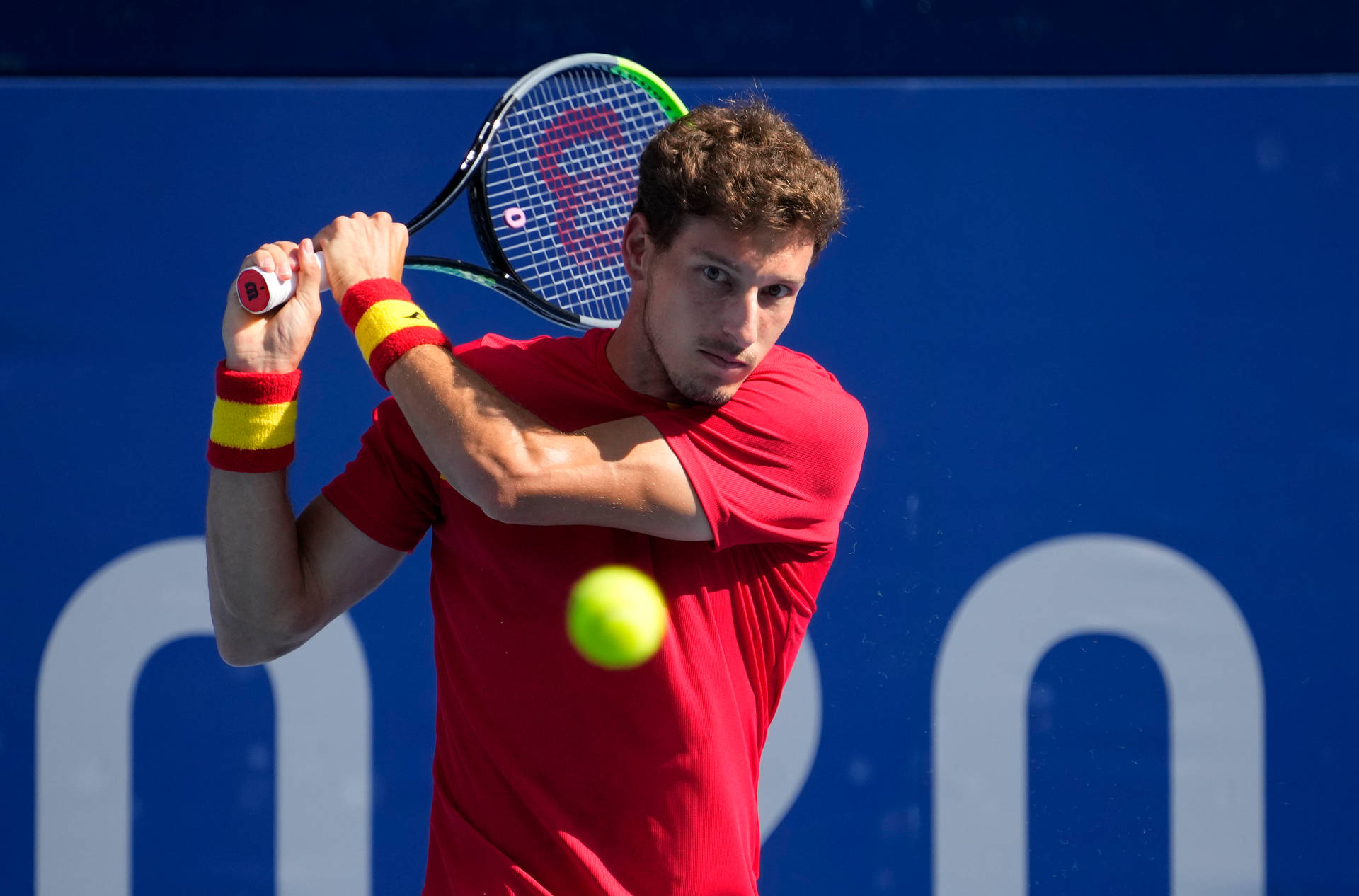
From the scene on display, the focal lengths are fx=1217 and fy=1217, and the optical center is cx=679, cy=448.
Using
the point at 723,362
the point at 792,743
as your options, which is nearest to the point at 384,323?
the point at 723,362

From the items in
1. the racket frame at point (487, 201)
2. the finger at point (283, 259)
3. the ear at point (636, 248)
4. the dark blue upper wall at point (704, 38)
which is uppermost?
the dark blue upper wall at point (704, 38)

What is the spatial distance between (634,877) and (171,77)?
7.15 feet

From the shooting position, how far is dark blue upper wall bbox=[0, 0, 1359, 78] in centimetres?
→ 286

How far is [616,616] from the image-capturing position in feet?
4.89

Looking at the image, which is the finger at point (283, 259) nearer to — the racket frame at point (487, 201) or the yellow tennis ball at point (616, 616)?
the racket frame at point (487, 201)

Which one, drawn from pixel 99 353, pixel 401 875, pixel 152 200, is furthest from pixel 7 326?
pixel 401 875

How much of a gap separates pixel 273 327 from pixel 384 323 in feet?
0.60

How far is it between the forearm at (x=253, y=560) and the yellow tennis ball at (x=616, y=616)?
1.28ft

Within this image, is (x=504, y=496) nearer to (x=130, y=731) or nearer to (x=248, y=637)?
(x=248, y=637)

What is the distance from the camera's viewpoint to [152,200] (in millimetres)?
2789

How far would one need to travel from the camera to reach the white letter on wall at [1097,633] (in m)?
2.89

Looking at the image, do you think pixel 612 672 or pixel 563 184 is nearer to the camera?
pixel 612 672

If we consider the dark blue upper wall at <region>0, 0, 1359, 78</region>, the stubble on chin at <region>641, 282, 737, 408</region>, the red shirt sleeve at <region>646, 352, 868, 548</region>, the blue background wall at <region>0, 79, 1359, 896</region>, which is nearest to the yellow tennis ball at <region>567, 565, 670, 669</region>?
the red shirt sleeve at <region>646, 352, 868, 548</region>

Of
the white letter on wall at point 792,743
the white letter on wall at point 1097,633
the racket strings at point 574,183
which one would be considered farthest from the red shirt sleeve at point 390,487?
the white letter on wall at point 1097,633
